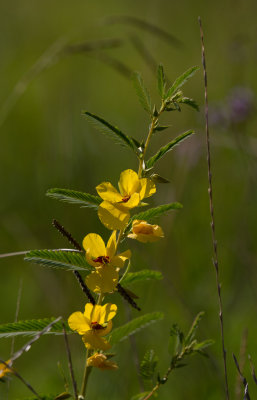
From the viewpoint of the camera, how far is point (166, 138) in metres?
2.98

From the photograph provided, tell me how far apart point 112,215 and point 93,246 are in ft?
0.15

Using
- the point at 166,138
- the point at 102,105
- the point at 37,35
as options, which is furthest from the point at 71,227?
the point at 37,35

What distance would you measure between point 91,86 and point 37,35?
96 cm

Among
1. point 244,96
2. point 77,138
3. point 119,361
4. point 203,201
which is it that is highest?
point 244,96

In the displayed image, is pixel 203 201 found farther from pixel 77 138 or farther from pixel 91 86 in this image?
pixel 91 86

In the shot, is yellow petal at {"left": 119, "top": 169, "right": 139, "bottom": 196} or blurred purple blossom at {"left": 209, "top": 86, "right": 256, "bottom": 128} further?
blurred purple blossom at {"left": 209, "top": 86, "right": 256, "bottom": 128}

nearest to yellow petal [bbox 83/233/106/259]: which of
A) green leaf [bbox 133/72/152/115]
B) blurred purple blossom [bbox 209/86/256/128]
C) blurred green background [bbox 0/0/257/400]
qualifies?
green leaf [bbox 133/72/152/115]

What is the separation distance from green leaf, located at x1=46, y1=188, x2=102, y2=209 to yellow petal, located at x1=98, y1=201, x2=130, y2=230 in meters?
0.07

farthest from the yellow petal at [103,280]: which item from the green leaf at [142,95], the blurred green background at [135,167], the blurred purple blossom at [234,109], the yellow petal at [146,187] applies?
the blurred purple blossom at [234,109]

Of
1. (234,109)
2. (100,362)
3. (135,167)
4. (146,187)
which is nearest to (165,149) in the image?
(146,187)

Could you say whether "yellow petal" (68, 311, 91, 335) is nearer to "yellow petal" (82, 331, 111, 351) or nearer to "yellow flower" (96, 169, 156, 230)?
"yellow petal" (82, 331, 111, 351)

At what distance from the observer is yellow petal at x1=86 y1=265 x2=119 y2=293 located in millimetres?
827

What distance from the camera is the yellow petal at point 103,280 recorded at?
0.83m

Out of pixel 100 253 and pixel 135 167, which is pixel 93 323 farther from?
pixel 135 167
